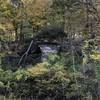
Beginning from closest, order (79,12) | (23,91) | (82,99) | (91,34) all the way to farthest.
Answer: (82,99)
(23,91)
(91,34)
(79,12)

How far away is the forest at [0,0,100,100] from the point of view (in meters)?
16.0

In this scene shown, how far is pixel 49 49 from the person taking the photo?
19.0 meters

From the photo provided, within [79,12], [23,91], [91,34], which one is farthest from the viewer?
[79,12]

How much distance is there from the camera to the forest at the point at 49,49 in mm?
15984

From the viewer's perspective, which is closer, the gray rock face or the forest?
the forest

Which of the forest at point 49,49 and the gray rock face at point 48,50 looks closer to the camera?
the forest at point 49,49


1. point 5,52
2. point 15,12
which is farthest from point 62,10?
point 5,52

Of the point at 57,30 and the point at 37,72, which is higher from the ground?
the point at 57,30

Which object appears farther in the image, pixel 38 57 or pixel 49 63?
pixel 38 57

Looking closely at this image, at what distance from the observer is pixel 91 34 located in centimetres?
1791

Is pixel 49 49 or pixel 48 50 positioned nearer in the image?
pixel 48 50

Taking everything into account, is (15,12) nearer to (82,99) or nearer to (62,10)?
(62,10)

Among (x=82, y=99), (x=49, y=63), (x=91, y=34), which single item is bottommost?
(x=82, y=99)

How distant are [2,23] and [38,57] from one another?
2619 millimetres
